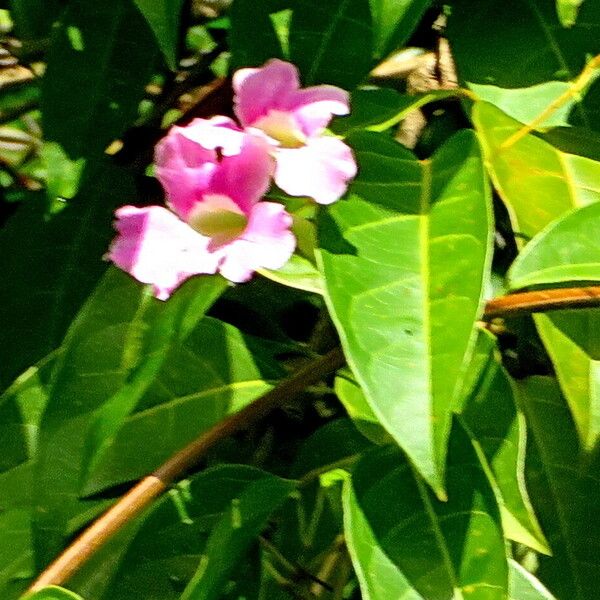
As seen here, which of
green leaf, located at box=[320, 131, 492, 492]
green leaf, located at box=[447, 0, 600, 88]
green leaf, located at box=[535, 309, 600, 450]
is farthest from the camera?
green leaf, located at box=[447, 0, 600, 88]

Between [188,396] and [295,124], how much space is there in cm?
18

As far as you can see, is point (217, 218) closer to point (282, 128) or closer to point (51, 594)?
point (282, 128)

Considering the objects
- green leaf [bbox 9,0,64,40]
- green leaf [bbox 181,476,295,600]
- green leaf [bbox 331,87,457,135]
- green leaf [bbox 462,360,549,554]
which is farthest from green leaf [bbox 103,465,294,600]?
green leaf [bbox 9,0,64,40]

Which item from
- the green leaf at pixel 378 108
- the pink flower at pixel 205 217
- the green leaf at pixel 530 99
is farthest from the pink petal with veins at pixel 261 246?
the green leaf at pixel 530 99

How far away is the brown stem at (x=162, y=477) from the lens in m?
0.44

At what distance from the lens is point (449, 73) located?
73cm

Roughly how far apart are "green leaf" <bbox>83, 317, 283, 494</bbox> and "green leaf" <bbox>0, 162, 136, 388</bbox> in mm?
181

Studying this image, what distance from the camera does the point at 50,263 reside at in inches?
28.0

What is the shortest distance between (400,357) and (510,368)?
1.00ft

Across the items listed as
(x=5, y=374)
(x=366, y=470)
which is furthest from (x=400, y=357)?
(x=5, y=374)

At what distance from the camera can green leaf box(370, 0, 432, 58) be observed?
513mm

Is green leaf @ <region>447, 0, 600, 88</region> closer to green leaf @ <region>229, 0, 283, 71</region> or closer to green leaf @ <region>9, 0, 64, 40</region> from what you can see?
green leaf @ <region>229, 0, 283, 71</region>

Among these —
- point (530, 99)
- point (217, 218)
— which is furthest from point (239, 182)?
point (530, 99)

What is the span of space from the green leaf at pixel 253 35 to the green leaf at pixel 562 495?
0.97 feet
